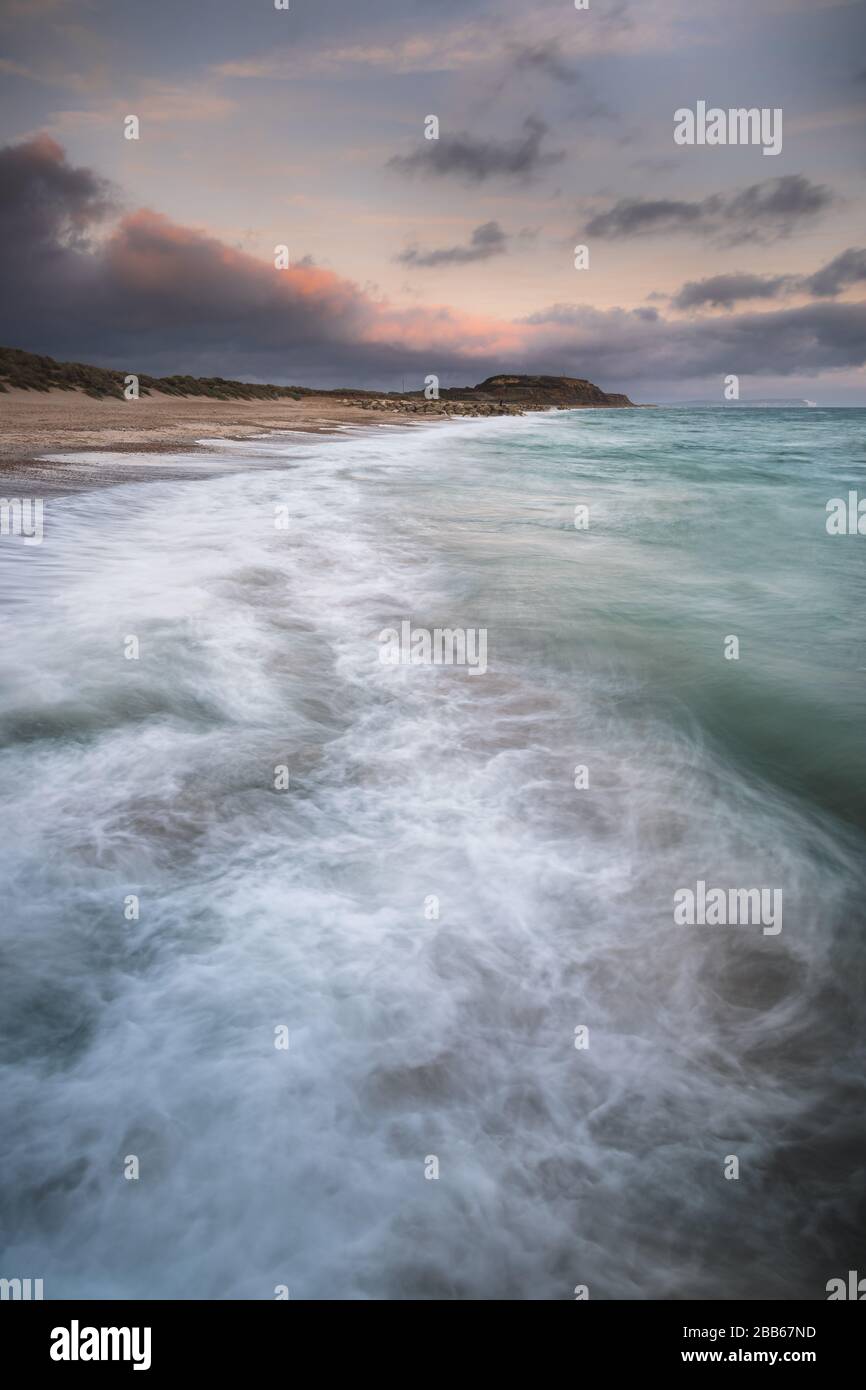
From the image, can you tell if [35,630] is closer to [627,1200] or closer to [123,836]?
[123,836]

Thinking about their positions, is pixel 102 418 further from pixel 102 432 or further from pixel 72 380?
pixel 72 380

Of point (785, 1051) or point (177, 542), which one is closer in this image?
point (785, 1051)

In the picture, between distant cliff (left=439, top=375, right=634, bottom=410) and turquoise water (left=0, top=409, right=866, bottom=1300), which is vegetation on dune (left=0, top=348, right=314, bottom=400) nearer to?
turquoise water (left=0, top=409, right=866, bottom=1300)

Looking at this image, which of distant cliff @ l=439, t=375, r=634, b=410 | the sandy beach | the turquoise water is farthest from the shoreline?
distant cliff @ l=439, t=375, r=634, b=410

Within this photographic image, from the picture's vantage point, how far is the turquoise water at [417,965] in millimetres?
2092

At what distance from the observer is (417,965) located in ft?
9.78

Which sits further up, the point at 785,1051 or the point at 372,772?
the point at 372,772

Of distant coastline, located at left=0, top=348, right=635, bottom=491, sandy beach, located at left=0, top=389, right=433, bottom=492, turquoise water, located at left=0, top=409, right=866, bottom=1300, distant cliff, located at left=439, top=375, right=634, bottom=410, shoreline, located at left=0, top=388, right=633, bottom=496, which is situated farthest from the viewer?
distant cliff, located at left=439, top=375, right=634, bottom=410

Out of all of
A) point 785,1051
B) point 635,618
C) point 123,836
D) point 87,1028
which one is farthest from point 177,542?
point 785,1051

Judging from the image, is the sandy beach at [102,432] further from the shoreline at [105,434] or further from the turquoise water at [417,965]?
the turquoise water at [417,965]

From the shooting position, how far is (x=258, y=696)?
5367 mm

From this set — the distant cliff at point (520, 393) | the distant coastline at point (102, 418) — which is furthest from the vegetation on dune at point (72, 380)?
the distant cliff at point (520, 393)

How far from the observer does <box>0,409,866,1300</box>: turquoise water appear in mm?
2092

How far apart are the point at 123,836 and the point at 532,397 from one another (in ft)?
647
